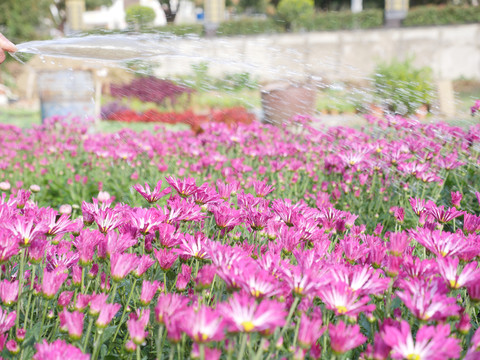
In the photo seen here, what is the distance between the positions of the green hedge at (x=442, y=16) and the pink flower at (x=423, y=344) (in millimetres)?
22798

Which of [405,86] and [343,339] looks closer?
[343,339]

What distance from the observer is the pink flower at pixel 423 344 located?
2.74 ft

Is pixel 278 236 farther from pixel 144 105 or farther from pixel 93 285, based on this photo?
pixel 144 105

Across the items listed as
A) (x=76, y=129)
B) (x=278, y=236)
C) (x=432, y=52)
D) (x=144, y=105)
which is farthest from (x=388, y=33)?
(x=278, y=236)

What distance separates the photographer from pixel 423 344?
0.86 m

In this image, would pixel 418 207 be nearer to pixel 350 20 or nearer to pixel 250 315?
pixel 250 315

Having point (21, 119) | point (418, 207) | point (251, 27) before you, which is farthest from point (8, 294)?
point (251, 27)

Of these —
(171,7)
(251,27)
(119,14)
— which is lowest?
(251,27)

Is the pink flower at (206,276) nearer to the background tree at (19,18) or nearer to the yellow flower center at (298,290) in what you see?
the yellow flower center at (298,290)

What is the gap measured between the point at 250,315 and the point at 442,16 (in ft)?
76.8

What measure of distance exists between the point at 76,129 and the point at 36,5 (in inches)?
758

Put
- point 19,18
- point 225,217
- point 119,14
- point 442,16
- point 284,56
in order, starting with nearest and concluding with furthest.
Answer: point 225,217 < point 19,18 < point 442,16 < point 284,56 < point 119,14

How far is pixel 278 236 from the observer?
1474mm

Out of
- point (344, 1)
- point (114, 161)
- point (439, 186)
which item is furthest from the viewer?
point (344, 1)
